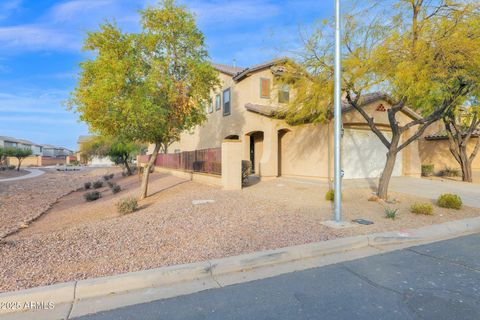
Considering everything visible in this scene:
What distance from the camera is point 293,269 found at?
4.56 m

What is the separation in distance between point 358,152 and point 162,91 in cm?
1128

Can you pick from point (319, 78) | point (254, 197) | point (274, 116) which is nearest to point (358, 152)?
point (274, 116)

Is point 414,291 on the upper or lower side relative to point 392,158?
lower

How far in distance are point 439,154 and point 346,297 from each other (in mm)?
23172

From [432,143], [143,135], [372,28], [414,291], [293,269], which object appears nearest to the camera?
[414,291]

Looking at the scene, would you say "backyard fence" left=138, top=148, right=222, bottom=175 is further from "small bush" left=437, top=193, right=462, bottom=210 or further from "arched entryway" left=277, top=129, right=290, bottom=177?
"small bush" left=437, top=193, right=462, bottom=210

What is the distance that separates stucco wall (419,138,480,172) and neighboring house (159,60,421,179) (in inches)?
224

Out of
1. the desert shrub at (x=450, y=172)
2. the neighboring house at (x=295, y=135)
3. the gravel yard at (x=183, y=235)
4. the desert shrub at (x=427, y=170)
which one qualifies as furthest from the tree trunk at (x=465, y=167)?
the gravel yard at (x=183, y=235)

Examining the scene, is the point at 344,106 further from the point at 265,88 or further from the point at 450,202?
the point at 450,202

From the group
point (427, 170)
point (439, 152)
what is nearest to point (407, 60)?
point (427, 170)

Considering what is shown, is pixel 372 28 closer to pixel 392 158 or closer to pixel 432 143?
pixel 392 158

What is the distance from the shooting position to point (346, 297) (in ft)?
11.8

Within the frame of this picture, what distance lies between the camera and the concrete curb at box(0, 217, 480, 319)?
360cm

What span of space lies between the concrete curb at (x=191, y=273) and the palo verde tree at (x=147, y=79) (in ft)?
22.5
